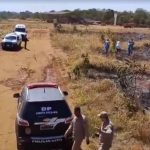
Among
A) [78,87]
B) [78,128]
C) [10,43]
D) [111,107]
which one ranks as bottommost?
[10,43]

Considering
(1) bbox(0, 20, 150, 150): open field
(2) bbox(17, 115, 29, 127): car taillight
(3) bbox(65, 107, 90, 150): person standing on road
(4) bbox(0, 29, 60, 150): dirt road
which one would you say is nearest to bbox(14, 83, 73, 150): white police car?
(2) bbox(17, 115, 29, 127): car taillight

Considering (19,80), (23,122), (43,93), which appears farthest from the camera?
(19,80)

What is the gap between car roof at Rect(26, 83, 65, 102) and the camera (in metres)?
13.2

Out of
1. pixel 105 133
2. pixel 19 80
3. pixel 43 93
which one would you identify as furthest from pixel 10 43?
pixel 105 133

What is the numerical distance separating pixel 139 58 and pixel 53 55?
841 cm

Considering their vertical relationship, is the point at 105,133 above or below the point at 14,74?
above

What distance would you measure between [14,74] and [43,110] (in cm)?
1652

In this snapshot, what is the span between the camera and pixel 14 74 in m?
29.1

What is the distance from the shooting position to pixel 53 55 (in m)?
38.6

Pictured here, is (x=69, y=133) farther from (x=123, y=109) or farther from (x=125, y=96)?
(x=125, y=96)

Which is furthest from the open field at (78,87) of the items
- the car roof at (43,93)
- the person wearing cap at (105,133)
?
the person wearing cap at (105,133)

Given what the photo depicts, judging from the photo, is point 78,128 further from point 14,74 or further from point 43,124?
point 14,74

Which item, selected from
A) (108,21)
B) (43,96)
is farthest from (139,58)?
(108,21)

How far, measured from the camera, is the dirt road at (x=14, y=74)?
53.0 ft
